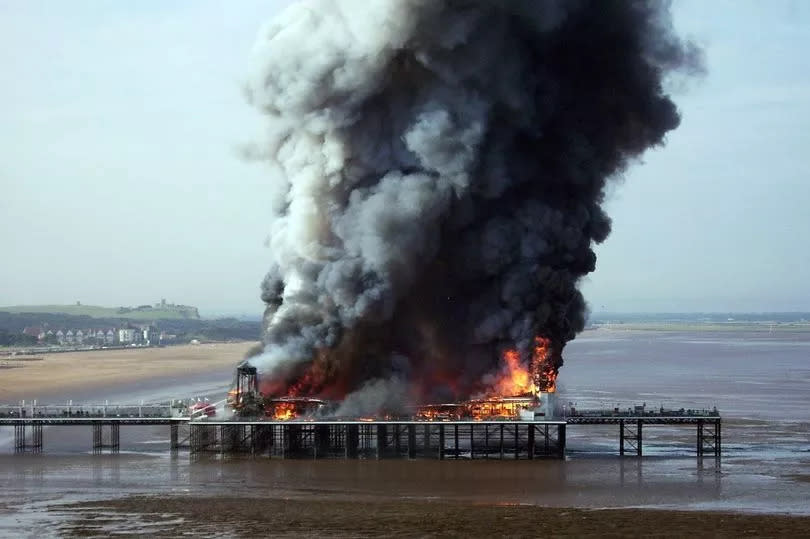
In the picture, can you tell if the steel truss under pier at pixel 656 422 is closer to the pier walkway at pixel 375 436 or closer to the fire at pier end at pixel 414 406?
the pier walkway at pixel 375 436

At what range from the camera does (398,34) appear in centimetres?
8475

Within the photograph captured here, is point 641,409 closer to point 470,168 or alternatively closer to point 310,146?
point 470,168

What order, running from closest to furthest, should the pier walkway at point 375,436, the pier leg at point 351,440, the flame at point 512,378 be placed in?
the pier walkway at point 375,436
the pier leg at point 351,440
the flame at point 512,378

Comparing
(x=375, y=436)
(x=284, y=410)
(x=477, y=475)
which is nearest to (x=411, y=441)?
(x=375, y=436)

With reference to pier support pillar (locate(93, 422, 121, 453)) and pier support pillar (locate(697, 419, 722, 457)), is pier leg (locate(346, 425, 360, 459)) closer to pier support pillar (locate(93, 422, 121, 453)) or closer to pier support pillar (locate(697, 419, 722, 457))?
pier support pillar (locate(93, 422, 121, 453))

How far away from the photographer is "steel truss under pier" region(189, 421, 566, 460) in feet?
266

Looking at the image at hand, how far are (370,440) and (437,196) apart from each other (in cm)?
1542

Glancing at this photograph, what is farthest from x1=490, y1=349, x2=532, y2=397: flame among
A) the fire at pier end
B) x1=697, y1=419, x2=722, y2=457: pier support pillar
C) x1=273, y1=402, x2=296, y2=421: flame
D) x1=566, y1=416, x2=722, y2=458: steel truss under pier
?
x1=273, y1=402, x2=296, y2=421: flame

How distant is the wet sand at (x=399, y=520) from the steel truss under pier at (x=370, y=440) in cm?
1626

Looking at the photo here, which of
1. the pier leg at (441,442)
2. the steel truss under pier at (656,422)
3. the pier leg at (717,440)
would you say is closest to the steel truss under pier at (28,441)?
the pier leg at (441,442)

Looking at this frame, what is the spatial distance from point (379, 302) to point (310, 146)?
11.2 metres

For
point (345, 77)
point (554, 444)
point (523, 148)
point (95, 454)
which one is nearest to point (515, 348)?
point (554, 444)

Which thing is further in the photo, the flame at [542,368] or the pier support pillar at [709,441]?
the flame at [542,368]

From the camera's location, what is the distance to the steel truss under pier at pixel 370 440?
8112 cm
